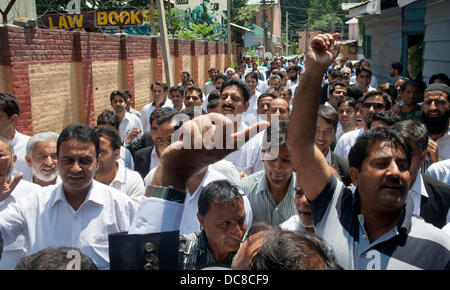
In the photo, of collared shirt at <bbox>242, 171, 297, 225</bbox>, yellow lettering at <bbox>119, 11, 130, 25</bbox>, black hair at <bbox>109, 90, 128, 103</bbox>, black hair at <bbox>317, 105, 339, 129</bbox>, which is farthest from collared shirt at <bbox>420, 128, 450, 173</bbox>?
yellow lettering at <bbox>119, 11, 130, 25</bbox>

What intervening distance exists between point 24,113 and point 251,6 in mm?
35522

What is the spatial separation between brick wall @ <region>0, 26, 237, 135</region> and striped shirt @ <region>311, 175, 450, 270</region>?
6247mm

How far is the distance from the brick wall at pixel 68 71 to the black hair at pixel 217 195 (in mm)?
5577

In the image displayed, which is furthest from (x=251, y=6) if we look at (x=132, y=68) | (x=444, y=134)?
(x=444, y=134)

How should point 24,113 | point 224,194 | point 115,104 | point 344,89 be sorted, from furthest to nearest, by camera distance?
point 24,113 < point 344,89 < point 115,104 < point 224,194

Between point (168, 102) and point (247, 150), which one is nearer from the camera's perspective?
point (247, 150)

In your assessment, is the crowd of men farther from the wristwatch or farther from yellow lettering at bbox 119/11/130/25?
yellow lettering at bbox 119/11/130/25

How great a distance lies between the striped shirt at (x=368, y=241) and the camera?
181 centimetres

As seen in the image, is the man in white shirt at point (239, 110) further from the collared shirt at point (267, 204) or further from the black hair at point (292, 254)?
the black hair at point (292, 254)

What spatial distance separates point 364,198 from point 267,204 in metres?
1.04

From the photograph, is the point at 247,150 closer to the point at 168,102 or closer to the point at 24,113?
the point at 168,102

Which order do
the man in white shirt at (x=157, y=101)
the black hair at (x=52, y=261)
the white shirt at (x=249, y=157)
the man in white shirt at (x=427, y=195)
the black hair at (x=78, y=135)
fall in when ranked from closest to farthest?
1. the black hair at (x=52, y=261)
2. the black hair at (x=78, y=135)
3. the man in white shirt at (x=427, y=195)
4. the white shirt at (x=249, y=157)
5. the man in white shirt at (x=157, y=101)

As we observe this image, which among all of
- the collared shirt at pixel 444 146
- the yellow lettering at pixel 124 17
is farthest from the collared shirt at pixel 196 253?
the yellow lettering at pixel 124 17

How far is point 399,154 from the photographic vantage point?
76.2 inches
